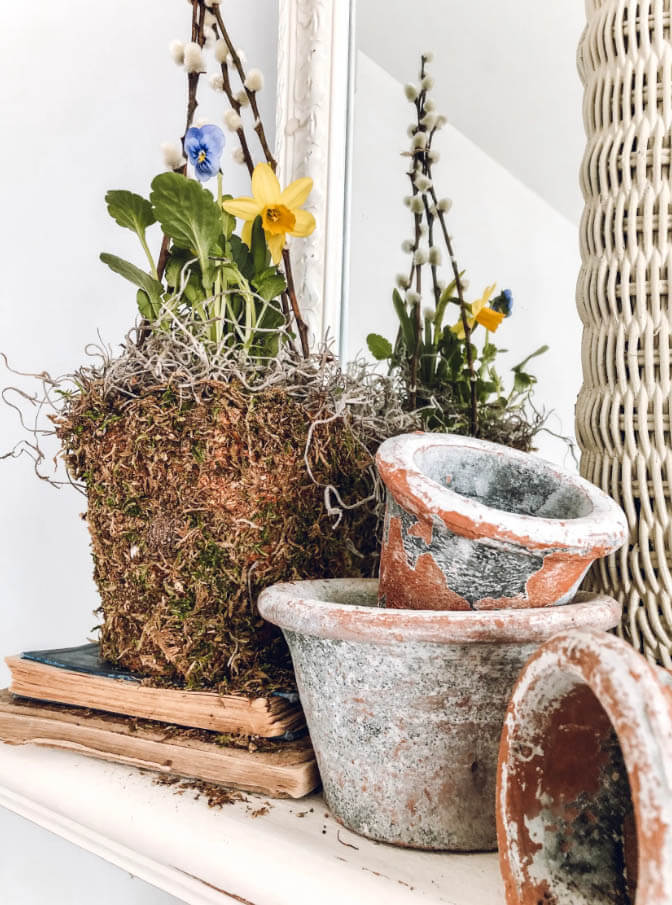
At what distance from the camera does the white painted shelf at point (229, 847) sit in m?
0.35

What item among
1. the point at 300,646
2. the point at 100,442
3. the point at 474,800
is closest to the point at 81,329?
the point at 100,442

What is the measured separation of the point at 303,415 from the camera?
53cm

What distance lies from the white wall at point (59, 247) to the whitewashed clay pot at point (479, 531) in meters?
0.56

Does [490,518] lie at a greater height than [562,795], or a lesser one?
greater

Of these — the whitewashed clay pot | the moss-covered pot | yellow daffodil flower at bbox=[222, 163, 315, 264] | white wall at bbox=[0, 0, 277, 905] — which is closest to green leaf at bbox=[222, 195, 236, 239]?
yellow daffodil flower at bbox=[222, 163, 315, 264]

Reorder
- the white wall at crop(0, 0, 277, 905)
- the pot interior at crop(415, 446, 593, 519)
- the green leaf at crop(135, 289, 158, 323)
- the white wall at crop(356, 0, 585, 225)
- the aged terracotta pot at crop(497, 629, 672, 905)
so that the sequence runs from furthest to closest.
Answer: the white wall at crop(0, 0, 277, 905) < the white wall at crop(356, 0, 585, 225) < the green leaf at crop(135, 289, 158, 323) < the pot interior at crop(415, 446, 593, 519) < the aged terracotta pot at crop(497, 629, 672, 905)

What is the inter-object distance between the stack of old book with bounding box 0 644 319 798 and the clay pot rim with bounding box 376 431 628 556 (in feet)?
0.60

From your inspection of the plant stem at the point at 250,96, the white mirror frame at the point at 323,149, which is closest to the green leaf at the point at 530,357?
the white mirror frame at the point at 323,149

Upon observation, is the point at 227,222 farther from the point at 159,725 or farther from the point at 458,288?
the point at 159,725

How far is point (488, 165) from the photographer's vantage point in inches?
30.8

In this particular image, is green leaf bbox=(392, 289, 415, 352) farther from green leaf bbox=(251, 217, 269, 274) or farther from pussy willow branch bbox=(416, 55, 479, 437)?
green leaf bbox=(251, 217, 269, 274)

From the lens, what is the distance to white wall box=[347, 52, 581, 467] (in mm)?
707

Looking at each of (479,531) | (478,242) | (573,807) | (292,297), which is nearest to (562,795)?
(573,807)

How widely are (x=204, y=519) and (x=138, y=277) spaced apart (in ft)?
0.62
